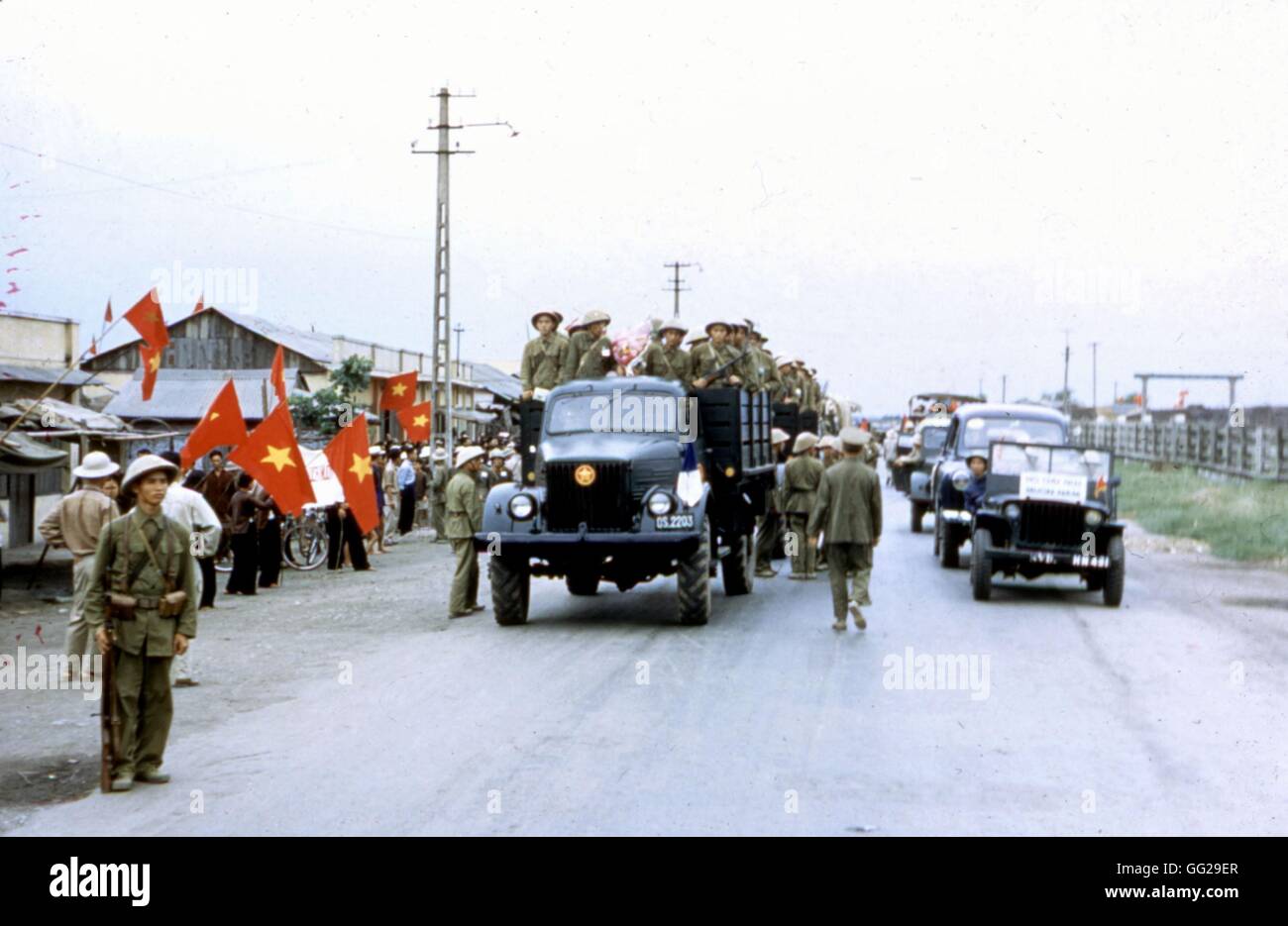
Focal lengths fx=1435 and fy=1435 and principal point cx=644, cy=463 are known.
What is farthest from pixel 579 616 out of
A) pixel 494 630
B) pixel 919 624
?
pixel 919 624

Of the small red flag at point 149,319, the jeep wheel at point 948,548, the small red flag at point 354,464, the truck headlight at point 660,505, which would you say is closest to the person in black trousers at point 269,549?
the small red flag at point 354,464

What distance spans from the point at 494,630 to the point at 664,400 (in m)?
3.09

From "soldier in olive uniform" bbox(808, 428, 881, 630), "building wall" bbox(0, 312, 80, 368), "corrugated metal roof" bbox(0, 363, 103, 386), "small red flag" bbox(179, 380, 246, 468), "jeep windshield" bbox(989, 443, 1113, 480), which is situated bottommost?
"soldier in olive uniform" bbox(808, 428, 881, 630)

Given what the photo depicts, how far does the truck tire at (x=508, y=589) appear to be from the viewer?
44.7 ft

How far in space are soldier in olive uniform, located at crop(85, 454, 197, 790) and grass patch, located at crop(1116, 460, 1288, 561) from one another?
17.1 meters

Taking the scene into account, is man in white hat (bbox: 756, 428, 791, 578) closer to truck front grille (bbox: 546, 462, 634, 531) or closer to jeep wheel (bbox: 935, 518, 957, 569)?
jeep wheel (bbox: 935, 518, 957, 569)

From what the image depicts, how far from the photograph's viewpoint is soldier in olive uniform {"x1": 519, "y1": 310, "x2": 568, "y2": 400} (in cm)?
1590

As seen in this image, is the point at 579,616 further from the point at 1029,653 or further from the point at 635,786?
the point at 635,786

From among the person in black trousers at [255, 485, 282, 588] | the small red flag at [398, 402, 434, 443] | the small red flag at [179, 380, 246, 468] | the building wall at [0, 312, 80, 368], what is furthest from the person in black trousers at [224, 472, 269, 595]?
the building wall at [0, 312, 80, 368]

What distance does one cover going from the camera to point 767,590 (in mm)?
16922

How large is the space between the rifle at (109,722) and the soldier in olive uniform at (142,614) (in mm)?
21

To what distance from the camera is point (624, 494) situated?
13594 mm

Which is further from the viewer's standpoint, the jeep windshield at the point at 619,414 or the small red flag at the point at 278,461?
the small red flag at the point at 278,461

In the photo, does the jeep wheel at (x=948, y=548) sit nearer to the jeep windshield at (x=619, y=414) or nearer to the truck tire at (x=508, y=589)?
the jeep windshield at (x=619, y=414)
